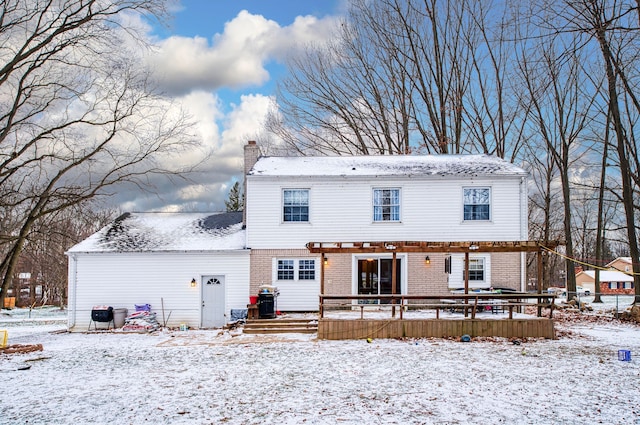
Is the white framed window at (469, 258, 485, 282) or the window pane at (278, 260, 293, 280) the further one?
the window pane at (278, 260, 293, 280)

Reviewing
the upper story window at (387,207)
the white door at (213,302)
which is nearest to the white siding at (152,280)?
the white door at (213,302)

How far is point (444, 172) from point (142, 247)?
12.6m

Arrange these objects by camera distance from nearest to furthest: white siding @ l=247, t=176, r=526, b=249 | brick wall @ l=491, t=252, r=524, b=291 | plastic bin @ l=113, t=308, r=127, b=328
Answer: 1. plastic bin @ l=113, t=308, r=127, b=328
2. brick wall @ l=491, t=252, r=524, b=291
3. white siding @ l=247, t=176, r=526, b=249

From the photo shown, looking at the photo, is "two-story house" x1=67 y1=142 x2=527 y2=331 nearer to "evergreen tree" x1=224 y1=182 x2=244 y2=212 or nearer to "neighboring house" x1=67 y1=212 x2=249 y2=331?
"neighboring house" x1=67 y1=212 x2=249 y2=331

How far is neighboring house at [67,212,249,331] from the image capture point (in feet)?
67.5

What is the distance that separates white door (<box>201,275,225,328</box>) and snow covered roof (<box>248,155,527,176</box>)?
471 centimetres

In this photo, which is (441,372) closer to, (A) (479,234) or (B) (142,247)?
(A) (479,234)

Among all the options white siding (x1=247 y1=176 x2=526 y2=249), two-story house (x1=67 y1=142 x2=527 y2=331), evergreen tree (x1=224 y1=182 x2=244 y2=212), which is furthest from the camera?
evergreen tree (x1=224 y1=182 x2=244 y2=212)

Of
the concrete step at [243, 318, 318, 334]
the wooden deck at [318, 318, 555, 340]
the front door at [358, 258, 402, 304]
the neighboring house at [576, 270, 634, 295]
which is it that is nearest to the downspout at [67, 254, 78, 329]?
the concrete step at [243, 318, 318, 334]

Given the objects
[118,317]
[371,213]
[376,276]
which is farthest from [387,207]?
[118,317]

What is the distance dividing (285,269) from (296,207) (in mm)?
2545

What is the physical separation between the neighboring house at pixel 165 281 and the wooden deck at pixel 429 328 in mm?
6062

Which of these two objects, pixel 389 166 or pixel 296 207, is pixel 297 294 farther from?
pixel 389 166

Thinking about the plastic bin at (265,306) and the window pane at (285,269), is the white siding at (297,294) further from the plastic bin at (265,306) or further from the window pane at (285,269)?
the plastic bin at (265,306)
